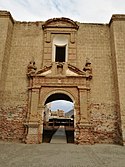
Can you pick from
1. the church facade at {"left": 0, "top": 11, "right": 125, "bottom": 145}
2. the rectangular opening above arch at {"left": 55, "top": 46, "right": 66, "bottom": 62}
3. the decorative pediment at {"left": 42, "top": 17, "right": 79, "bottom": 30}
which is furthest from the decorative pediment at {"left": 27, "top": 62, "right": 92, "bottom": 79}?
the decorative pediment at {"left": 42, "top": 17, "right": 79, "bottom": 30}

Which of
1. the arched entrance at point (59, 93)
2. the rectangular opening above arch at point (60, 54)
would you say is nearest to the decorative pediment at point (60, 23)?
the rectangular opening above arch at point (60, 54)

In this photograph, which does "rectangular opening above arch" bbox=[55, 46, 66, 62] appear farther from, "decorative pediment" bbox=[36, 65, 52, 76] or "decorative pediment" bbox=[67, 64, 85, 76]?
"decorative pediment" bbox=[36, 65, 52, 76]

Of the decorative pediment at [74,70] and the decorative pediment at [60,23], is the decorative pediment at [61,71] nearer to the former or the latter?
the decorative pediment at [74,70]

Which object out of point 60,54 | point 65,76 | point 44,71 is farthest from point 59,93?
point 60,54

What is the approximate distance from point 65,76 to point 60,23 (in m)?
3.40

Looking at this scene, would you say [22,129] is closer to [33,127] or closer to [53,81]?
[33,127]

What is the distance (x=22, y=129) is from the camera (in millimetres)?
8641

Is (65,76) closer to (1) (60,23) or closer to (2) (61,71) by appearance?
(2) (61,71)

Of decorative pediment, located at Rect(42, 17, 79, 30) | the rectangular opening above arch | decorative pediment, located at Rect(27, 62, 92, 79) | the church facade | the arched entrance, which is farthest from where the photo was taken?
the rectangular opening above arch

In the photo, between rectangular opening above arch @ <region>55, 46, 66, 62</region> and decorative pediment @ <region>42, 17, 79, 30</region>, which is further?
rectangular opening above arch @ <region>55, 46, 66, 62</region>

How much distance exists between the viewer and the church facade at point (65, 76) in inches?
338

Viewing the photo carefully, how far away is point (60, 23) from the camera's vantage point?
34.3ft

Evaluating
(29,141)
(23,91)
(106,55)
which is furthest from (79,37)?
(29,141)

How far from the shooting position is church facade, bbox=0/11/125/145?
858cm
